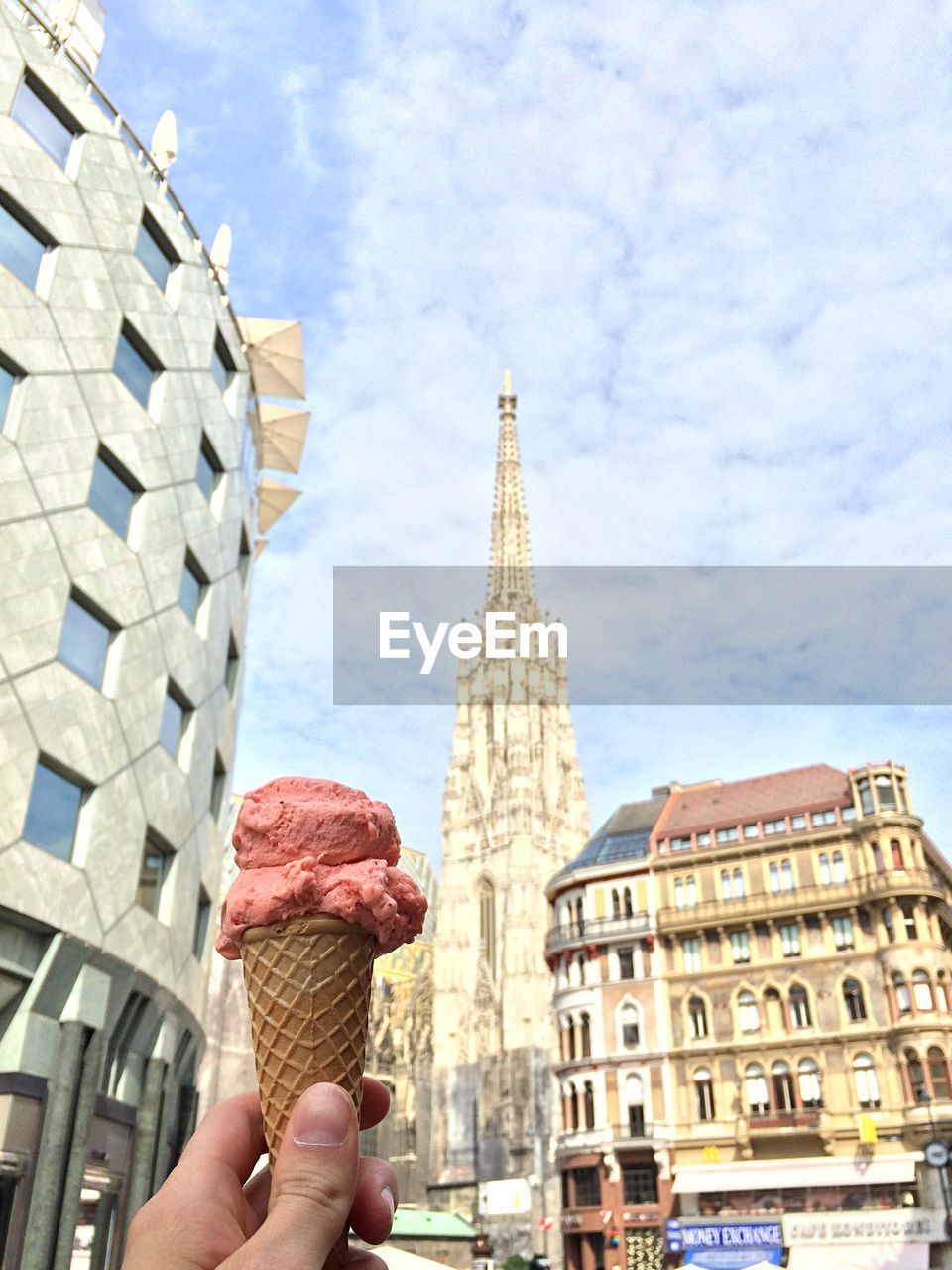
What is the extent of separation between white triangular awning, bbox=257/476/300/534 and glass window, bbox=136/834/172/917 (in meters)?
18.8

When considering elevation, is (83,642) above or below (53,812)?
above

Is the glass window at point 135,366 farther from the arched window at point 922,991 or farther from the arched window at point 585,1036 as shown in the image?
the arched window at point 922,991

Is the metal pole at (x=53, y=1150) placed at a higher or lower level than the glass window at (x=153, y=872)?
lower

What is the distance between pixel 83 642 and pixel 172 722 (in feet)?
14.0

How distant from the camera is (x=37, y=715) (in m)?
18.2

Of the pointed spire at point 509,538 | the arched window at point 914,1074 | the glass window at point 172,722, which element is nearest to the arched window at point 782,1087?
the arched window at point 914,1074

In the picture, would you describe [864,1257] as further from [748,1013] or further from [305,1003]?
[305,1003]

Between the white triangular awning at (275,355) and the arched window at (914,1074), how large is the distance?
3089cm

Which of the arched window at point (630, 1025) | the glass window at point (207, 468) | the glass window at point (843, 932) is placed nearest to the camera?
the glass window at point (207, 468)

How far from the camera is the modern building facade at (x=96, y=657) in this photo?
17500 millimetres

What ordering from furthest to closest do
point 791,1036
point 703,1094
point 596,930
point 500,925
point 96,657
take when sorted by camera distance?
point 500,925 → point 596,930 → point 703,1094 → point 791,1036 → point 96,657

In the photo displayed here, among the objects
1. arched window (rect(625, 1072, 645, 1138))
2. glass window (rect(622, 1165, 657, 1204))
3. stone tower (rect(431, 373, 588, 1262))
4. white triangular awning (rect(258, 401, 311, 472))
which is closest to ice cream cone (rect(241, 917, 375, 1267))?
white triangular awning (rect(258, 401, 311, 472))

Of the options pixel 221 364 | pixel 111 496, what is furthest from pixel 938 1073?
pixel 221 364

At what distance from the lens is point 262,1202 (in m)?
4.04
